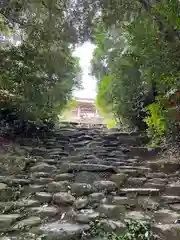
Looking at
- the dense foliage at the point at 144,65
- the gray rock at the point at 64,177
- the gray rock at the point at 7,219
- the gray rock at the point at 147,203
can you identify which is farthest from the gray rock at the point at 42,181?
the dense foliage at the point at 144,65

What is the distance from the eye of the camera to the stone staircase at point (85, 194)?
2.49 metres

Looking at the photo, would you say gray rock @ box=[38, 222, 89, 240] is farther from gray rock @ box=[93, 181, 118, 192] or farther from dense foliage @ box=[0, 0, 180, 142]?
dense foliage @ box=[0, 0, 180, 142]

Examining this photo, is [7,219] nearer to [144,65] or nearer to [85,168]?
[85,168]

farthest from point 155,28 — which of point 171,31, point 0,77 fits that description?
point 0,77

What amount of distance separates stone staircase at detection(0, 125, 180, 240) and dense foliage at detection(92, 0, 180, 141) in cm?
89

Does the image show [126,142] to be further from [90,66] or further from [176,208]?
[90,66]

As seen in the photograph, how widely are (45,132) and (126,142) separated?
1.97 metres

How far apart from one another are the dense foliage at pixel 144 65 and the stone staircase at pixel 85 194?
893mm

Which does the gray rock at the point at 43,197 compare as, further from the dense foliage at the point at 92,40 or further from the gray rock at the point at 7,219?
the dense foliage at the point at 92,40

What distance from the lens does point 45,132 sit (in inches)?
298

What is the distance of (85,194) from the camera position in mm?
3350

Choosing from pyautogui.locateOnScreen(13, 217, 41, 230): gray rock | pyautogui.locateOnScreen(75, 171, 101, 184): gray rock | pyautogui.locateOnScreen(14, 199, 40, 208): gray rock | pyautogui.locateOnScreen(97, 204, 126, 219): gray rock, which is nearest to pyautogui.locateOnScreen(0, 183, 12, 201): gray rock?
pyautogui.locateOnScreen(14, 199, 40, 208): gray rock

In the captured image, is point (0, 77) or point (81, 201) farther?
point (0, 77)

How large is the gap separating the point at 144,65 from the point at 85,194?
3555mm
